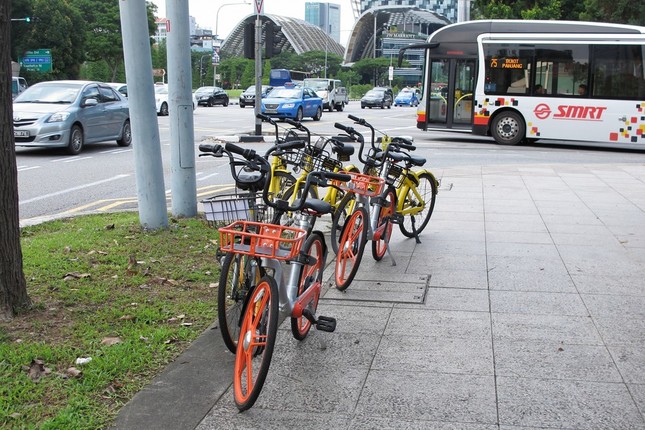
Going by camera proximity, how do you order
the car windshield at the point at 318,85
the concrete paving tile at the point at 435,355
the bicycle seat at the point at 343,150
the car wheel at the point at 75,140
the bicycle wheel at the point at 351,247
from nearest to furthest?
the concrete paving tile at the point at 435,355
the bicycle wheel at the point at 351,247
the bicycle seat at the point at 343,150
the car wheel at the point at 75,140
the car windshield at the point at 318,85

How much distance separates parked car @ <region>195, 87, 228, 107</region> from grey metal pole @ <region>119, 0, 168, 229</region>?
41.9m

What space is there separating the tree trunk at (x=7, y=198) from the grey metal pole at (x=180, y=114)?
384 cm

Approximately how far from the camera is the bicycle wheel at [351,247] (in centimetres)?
610

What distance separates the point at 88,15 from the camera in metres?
61.6

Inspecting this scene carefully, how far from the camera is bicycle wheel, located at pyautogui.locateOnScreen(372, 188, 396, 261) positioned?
689 cm

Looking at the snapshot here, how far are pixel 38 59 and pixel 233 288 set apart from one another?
5344cm

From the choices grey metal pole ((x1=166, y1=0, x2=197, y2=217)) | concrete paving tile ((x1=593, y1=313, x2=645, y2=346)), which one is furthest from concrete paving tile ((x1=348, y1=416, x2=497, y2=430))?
grey metal pole ((x1=166, y1=0, x2=197, y2=217))

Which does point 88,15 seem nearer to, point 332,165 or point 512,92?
point 512,92

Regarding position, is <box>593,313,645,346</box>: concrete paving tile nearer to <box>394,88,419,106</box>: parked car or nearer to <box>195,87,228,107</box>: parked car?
<box>195,87,228,107</box>: parked car

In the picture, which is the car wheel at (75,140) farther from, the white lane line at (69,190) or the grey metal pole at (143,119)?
the grey metal pole at (143,119)

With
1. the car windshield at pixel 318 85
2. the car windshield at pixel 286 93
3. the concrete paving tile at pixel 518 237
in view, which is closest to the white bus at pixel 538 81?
the car windshield at pixel 286 93

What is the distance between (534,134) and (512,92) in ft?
4.17

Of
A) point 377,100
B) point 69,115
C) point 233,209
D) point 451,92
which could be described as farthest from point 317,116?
point 233,209

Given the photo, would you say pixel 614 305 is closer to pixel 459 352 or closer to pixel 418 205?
pixel 459 352
